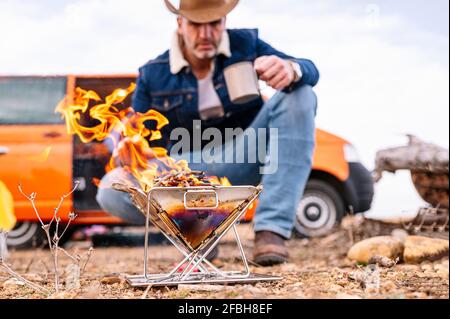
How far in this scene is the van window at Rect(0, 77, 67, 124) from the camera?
7129mm

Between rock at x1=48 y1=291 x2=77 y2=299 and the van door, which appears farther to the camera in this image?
the van door

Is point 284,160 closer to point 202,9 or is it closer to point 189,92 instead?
point 189,92

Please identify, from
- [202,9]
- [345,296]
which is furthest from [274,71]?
[345,296]

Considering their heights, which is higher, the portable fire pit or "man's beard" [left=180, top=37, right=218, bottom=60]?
"man's beard" [left=180, top=37, right=218, bottom=60]

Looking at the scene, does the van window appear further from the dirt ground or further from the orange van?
the dirt ground

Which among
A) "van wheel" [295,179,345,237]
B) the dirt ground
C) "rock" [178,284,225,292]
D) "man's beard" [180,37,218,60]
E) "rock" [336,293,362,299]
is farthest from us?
"van wheel" [295,179,345,237]

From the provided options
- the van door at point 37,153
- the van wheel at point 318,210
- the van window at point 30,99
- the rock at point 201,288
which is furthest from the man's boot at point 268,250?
the van window at point 30,99

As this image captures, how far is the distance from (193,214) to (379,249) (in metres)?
2.04

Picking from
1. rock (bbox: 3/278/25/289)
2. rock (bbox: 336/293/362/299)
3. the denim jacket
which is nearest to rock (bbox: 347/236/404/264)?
the denim jacket

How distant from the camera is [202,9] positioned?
4754mm

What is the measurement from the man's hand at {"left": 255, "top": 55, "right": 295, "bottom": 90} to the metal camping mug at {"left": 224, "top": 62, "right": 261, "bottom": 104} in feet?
1.21

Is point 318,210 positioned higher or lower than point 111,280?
higher

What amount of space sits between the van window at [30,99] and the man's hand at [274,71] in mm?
3538
